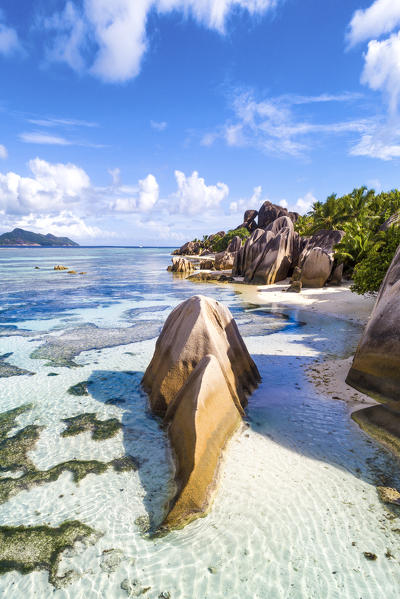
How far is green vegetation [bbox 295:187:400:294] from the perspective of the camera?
17.2m

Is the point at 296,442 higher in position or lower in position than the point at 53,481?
higher

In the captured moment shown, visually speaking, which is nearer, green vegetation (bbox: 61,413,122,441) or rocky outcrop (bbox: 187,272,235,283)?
green vegetation (bbox: 61,413,122,441)

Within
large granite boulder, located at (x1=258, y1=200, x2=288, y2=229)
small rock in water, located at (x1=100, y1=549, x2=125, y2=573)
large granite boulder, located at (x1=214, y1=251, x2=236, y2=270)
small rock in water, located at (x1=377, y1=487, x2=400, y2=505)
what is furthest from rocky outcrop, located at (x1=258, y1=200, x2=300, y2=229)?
small rock in water, located at (x1=100, y1=549, x2=125, y2=573)

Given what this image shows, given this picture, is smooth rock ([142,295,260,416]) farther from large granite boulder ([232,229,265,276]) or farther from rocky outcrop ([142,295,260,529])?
large granite boulder ([232,229,265,276])

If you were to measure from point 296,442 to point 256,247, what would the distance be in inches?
1257

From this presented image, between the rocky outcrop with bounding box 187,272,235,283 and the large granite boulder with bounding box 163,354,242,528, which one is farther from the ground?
the rocky outcrop with bounding box 187,272,235,283

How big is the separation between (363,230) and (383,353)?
2328 centimetres

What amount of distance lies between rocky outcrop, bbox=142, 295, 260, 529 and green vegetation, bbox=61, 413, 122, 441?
110 centimetres

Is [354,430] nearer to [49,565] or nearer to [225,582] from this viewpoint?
[225,582]

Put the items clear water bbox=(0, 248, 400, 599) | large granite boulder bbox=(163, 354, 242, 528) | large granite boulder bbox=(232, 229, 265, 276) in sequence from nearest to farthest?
clear water bbox=(0, 248, 400, 599)
large granite boulder bbox=(163, 354, 242, 528)
large granite boulder bbox=(232, 229, 265, 276)

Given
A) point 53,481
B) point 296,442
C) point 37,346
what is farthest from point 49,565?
point 37,346

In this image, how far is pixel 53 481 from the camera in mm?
6004

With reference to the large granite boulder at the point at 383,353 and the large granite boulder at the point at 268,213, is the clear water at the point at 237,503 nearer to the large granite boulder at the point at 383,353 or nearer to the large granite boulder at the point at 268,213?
the large granite boulder at the point at 383,353

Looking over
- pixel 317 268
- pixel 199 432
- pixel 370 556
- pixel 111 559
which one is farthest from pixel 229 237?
pixel 111 559
